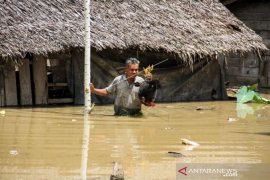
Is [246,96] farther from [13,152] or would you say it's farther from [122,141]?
[13,152]

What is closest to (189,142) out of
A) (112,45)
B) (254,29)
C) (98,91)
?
(98,91)

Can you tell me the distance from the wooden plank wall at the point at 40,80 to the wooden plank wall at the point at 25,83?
5.8 inches

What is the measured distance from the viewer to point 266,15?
18.2 metres

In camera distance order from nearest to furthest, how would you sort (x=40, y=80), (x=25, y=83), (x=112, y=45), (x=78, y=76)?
(x=112, y=45)
(x=25, y=83)
(x=40, y=80)
(x=78, y=76)

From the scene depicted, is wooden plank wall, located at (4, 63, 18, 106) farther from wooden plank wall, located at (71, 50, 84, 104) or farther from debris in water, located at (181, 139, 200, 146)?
debris in water, located at (181, 139, 200, 146)

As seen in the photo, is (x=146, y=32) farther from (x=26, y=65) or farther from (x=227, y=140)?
(x=227, y=140)

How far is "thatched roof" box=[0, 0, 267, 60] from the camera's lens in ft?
43.9

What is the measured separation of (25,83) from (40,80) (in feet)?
1.13

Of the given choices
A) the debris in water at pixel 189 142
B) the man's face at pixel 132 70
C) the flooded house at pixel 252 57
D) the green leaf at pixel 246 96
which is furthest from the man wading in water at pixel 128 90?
the flooded house at pixel 252 57

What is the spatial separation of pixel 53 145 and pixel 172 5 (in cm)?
819

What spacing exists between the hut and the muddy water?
1138mm

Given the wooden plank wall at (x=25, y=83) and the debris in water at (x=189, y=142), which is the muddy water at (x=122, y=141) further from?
the wooden plank wall at (x=25, y=83)

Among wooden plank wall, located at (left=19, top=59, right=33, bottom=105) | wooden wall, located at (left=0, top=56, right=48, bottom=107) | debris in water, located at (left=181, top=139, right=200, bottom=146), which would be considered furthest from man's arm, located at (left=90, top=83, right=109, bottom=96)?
wooden plank wall, located at (left=19, top=59, right=33, bottom=105)

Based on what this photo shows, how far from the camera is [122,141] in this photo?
9078mm
